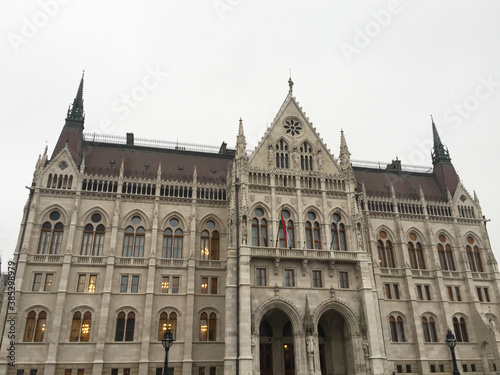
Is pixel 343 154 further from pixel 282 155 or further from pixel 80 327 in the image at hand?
pixel 80 327

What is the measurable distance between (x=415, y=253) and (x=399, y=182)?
10613mm

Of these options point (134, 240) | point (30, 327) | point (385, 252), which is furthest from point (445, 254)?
point (30, 327)

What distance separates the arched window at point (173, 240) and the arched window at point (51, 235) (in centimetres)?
1009

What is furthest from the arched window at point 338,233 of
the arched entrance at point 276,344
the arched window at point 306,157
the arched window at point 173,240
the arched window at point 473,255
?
the arched window at point 473,255

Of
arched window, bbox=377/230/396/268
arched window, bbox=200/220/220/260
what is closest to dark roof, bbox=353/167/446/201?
arched window, bbox=377/230/396/268

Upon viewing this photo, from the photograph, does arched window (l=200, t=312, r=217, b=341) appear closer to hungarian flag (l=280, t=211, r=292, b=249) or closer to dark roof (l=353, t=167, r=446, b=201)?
hungarian flag (l=280, t=211, r=292, b=249)

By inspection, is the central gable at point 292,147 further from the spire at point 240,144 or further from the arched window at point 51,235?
the arched window at point 51,235

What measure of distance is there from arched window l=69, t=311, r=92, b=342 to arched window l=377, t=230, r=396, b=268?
103 ft

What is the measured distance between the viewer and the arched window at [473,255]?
50.2 metres

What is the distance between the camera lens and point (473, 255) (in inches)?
1994

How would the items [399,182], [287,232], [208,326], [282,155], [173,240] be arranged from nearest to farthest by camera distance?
[208,326] → [287,232] → [173,240] → [282,155] → [399,182]

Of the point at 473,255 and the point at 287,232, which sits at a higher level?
the point at 287,232

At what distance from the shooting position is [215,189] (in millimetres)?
45688

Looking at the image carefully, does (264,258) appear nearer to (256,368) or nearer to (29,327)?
(256,368)
